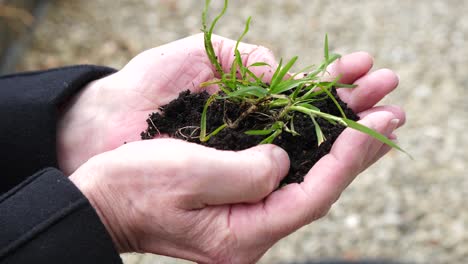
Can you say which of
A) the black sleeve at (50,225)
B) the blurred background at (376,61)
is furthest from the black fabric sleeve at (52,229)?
the blurred background at (376,61)

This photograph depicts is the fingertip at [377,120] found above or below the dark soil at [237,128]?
above

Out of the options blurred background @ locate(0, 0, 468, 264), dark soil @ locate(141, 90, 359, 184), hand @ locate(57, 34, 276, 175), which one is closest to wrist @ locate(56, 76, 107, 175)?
hand @ locate(57, 34, 276, 175)

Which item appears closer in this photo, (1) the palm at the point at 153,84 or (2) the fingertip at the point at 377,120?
(2) the fingertip at the point at 377,120

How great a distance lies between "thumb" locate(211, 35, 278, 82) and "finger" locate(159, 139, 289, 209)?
37 centimetres

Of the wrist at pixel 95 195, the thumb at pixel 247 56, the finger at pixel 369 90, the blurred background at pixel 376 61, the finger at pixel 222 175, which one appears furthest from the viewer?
the blurred background at pixel 376 61

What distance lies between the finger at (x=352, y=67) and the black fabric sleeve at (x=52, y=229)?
2.06ft

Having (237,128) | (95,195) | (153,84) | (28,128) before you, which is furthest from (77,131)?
(237,128)

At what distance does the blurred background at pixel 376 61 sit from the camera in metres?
2.60

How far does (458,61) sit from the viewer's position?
347 centimetres

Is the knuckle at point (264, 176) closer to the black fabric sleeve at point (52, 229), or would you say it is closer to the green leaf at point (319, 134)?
the green leaf at point (319, 134)

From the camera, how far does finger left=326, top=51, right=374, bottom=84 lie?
1.39m

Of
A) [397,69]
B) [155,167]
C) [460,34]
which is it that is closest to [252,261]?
[155,167]

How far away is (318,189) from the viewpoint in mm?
1146

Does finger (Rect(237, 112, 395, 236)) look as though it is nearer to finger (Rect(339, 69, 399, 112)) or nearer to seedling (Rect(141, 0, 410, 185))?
seedling (Rect(141, 0, 410, 185))
